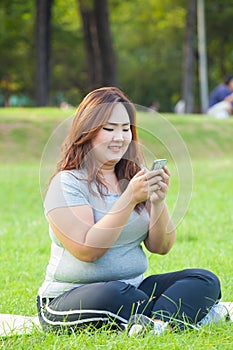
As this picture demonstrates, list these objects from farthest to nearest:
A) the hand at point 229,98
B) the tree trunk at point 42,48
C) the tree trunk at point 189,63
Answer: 1. the tree trunk at point 189,63
2. the tree trunk at point 42,48
3. the hand at point 229,98

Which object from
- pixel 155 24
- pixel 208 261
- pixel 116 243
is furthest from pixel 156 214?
pixel 155 24

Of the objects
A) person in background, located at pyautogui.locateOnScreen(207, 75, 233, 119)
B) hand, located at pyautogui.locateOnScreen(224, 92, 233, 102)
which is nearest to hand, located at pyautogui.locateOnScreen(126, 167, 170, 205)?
person in background, located at pyautogui.locateOnScreen(207, 75, 233, 119)

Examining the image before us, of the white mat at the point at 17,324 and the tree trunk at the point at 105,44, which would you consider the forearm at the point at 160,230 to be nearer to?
the white mat at the point at 17,324

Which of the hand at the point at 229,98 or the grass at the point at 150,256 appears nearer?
the grass at the point at 150,256

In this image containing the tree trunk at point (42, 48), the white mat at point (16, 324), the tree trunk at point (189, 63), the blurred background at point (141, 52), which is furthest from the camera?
the blurred background at point (141, 52)

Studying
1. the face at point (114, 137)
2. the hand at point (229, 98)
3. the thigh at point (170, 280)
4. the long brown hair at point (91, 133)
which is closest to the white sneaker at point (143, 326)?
the thigh at point (170, 280)


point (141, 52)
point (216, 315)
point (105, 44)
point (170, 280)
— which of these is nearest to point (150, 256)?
point (170, 280)

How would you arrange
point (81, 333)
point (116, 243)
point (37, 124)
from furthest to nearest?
point (37, 124), point (116, 243), point (81, 333)

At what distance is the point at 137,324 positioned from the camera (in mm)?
3541

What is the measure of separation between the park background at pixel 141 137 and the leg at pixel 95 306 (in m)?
0.09

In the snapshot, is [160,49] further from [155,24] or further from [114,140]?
[114,140]

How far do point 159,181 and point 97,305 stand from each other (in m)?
0.60

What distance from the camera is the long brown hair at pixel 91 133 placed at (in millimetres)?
3729

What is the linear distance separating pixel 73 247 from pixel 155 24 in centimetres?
4365
